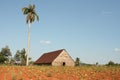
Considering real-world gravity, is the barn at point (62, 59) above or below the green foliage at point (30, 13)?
below

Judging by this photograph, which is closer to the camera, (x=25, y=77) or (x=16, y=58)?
(x=25, y=77)

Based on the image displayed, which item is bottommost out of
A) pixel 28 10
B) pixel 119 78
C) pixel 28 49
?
pixel 119 78

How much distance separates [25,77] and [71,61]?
3606 centimetres

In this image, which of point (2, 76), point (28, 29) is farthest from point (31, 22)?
point (2, 76)

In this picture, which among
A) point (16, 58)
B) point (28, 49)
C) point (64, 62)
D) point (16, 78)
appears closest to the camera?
point (16, 78)

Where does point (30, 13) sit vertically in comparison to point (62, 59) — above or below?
above

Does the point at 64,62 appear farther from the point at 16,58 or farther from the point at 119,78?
the point at 16,58

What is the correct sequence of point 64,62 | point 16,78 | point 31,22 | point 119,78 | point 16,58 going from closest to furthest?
point 16,78, point 119,78, point 31,22, point 64,62, point 16,58

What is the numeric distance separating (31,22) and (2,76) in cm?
3197

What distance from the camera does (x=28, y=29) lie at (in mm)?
46219

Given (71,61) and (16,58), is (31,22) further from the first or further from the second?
(16,58)

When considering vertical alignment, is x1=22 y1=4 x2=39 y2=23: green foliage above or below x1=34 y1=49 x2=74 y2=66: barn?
above

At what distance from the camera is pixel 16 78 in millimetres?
16406

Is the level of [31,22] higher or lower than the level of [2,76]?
higher
